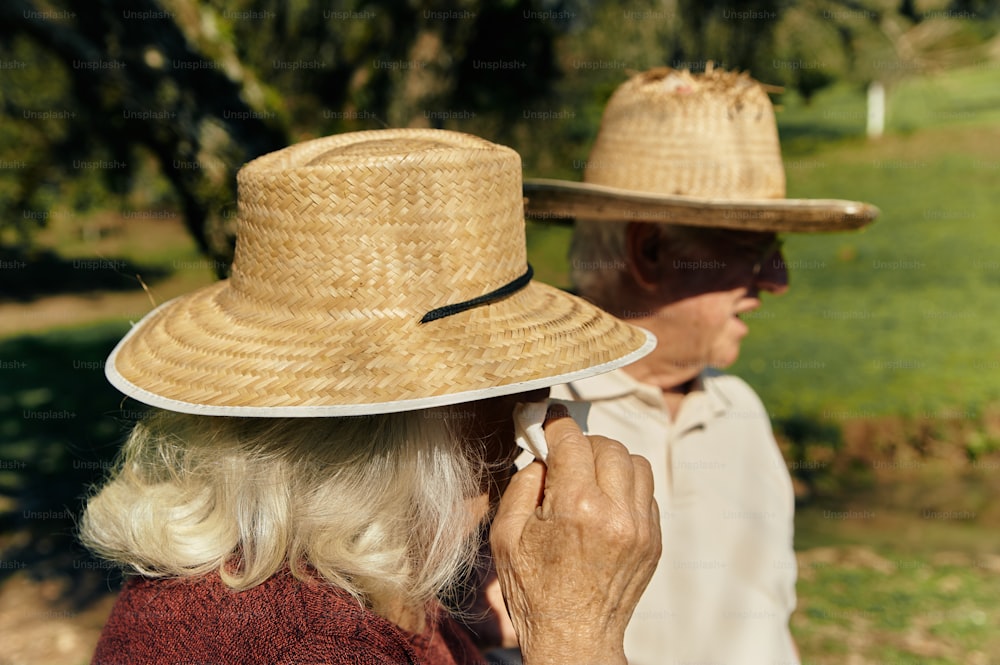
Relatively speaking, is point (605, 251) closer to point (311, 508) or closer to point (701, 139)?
point (701, 139)

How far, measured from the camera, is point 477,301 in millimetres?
1692

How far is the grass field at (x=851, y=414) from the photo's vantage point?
509cm

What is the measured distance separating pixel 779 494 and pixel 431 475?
1695 mm

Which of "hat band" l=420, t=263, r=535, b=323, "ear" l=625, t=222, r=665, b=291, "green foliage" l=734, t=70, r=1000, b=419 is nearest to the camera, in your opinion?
"hat band" l=420, t=263, r=535, b=323

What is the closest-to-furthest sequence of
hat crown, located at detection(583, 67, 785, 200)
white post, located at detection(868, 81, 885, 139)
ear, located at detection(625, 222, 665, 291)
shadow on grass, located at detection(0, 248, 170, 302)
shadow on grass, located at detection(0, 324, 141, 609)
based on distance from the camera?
hat crown, located at detection(583, 67, 785, 200) → ear, located at detection(625, 222, 665, 291) → shadow on grass, located at detection(0, 324, 141, 609) → shadow on grass, located at detection(0, 248, 170, 302) → white post, located at detection(868, 81, 885, 139)

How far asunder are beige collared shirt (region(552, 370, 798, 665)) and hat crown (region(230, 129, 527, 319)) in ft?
3.77

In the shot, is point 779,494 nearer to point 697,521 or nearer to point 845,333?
point 697,521

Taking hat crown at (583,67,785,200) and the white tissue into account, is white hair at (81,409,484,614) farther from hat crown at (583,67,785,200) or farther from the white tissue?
hat crown at (583,67,785,200)

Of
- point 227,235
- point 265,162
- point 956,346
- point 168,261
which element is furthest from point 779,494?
point 168,261

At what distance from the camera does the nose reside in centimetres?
295

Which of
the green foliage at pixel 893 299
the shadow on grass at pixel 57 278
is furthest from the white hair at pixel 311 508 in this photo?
the shadow on grass at pixel 57 278

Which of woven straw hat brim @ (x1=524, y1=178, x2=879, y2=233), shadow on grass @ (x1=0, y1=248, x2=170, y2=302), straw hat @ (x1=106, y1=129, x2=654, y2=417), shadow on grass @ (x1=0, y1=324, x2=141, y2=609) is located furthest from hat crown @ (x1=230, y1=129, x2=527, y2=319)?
shadow on grass @ (x1=0, y1=248, x2=170, y2=302)

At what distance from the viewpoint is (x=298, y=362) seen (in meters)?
1.59

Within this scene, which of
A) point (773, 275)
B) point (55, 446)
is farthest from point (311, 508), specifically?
point (55, 446)
